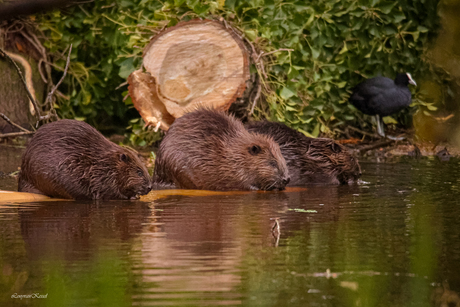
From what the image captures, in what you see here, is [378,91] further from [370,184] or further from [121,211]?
[121,211]

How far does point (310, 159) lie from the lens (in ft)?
25.1

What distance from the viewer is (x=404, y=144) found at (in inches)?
438

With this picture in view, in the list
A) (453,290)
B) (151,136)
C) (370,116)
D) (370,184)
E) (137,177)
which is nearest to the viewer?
(453,290)

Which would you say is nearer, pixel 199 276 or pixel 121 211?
pixel 199 276

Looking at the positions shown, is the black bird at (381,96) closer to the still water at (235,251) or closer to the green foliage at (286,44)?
the green foliage at (286,44)

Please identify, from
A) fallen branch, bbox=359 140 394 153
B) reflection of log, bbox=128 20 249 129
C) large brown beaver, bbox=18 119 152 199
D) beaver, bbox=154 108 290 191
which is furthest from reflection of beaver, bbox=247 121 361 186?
fallen branch, bbox=359 140 394 153

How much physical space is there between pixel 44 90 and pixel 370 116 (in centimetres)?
608

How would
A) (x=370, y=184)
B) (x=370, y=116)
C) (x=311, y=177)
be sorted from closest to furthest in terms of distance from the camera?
(x=370, y=184), (x=311, y=177), (x=370, y=116)

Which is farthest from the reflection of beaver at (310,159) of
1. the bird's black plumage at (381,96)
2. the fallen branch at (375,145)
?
the bird's black plumage at (381,96)

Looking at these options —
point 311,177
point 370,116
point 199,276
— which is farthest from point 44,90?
point 199,276

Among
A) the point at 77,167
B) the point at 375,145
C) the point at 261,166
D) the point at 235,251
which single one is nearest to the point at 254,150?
the point at 261,166

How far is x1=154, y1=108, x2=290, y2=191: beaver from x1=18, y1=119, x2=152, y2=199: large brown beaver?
0.87 m

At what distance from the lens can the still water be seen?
286 cm

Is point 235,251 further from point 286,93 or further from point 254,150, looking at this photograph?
point 286,93
